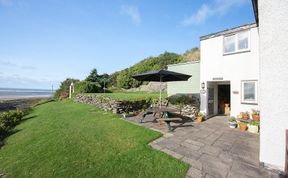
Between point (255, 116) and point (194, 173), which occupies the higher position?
point (255, 116)

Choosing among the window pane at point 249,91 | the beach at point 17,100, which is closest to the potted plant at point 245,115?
the window pane at point 249,91

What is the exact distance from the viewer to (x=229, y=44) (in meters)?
8.96

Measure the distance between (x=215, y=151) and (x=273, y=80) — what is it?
2470 millimetres

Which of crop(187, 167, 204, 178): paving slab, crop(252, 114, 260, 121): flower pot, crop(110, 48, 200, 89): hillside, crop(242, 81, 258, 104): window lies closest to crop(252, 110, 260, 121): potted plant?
crop(252, 114, 260, 121): flower pot

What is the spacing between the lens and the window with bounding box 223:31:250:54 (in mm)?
8362

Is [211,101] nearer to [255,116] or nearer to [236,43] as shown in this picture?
[255,116]

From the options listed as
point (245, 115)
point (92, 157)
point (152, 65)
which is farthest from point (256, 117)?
point (152, 65)

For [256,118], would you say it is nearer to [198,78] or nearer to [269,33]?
[198,78]

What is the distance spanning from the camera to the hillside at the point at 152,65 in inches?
1492

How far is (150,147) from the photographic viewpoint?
15.8ft

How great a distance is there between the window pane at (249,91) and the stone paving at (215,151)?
9.26 feet

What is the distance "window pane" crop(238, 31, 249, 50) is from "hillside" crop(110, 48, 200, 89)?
2843 cm

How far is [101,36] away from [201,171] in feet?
38.6

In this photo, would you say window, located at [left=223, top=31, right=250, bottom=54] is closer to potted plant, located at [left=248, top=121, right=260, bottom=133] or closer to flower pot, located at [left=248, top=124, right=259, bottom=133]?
potted plant, located at [left=248, top=121, right=260, bottom=133]
